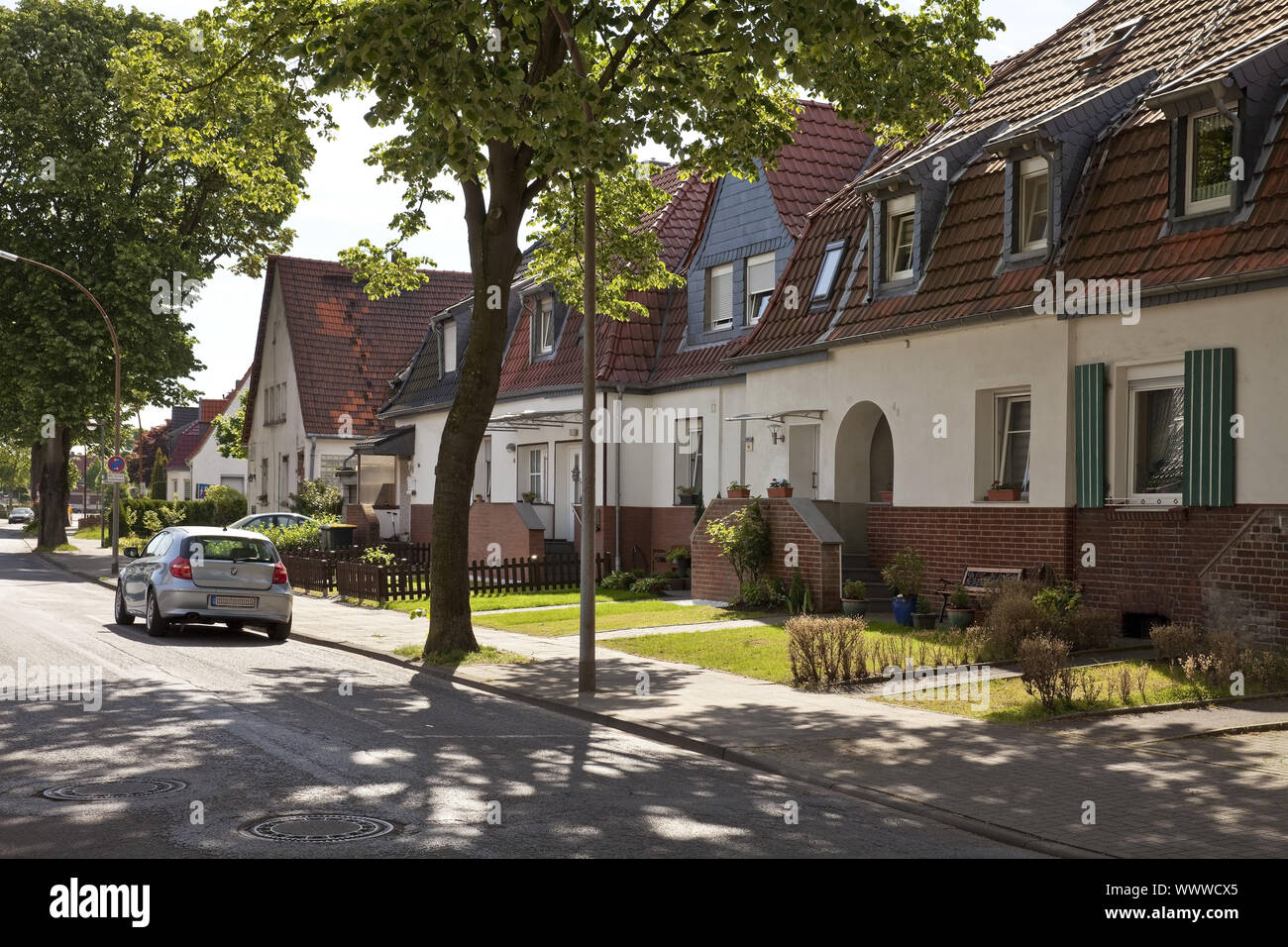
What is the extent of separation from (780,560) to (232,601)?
336 inches

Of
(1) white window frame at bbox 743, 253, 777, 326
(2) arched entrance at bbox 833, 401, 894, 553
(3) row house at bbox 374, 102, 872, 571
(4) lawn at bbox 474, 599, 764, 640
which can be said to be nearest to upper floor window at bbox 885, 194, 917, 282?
(2) arched entrance at bbox 833, 401, 894, 553

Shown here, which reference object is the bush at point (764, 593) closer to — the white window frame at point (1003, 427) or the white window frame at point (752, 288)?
the white window frame at point (1003, 427)

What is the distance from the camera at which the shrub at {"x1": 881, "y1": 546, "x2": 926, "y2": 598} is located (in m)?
19.2

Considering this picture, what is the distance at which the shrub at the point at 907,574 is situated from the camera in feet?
63.2

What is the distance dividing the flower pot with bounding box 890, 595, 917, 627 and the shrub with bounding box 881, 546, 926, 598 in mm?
147

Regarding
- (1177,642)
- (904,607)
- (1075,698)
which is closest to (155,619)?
(904,607)

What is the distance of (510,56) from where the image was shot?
543 inches

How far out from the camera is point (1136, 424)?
1705cm

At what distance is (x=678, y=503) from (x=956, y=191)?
1066 cm

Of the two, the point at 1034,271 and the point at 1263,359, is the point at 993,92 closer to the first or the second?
the point at 1034,271

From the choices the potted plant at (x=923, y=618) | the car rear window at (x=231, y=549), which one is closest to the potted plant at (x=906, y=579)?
the potted plant at (x=923, y=618)

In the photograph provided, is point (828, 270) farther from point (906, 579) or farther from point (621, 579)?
point (621, 579)

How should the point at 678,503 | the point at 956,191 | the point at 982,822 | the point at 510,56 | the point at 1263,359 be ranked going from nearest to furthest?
the point at 982,822 < the point at 510,56 < the point at 1263,359 < the point at 956,191 < the point at 678,503
